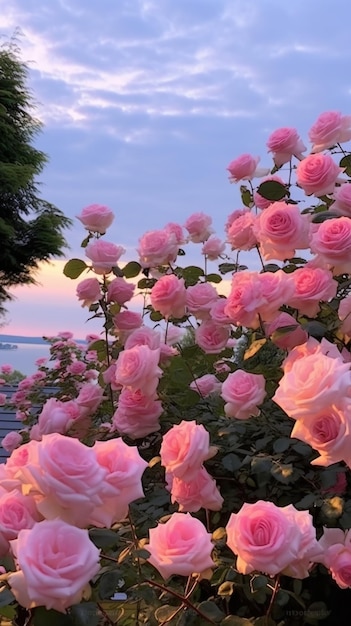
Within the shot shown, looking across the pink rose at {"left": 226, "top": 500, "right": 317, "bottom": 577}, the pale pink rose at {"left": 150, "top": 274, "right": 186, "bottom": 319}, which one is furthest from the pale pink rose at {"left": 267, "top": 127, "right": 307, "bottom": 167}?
the pink rose at {"left": 226, "top": 500, "right": 317, "bottom": 577}

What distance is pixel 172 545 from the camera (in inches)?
39.8

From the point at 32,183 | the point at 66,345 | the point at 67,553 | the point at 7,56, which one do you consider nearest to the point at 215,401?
the point at 67,553

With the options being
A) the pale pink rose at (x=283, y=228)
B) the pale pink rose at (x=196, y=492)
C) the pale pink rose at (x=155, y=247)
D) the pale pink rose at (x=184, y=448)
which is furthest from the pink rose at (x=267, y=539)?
the pale pink rose at (x=155, y=247)

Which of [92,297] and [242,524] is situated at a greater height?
[92,297]

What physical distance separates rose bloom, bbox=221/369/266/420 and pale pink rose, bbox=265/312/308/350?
4.5 inches

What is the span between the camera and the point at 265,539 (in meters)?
1.00

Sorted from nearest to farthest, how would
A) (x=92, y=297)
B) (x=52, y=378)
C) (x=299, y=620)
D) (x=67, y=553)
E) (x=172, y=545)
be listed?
1. (x=67, y=553)
2. (x=172, y=545)
3. (x=299, y=620)
4. (x=92, y=297)
5. (x=52, y=378)

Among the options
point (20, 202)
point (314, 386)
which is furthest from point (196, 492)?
point (20, 202)

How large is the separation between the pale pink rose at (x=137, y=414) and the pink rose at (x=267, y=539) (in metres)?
0.79

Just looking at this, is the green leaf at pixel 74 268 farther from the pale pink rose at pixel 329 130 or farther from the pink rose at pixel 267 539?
the pink rose at pixel 267 539

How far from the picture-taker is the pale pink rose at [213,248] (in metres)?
2.70

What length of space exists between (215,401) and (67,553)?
120 centimetres

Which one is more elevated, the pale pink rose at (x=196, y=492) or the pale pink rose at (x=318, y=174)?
the pale pink rose at (x=318, y=174)

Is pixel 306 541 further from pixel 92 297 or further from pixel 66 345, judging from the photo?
pixel 66 345
